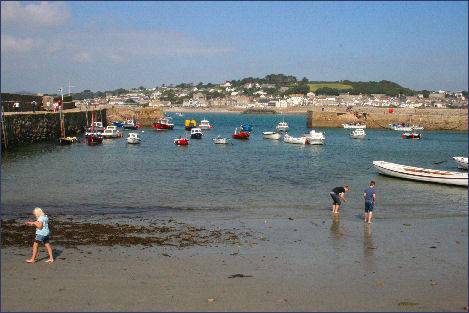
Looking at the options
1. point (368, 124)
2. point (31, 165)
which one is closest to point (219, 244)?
point (31, 165)

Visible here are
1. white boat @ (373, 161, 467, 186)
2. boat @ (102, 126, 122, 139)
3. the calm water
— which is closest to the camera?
the calm water

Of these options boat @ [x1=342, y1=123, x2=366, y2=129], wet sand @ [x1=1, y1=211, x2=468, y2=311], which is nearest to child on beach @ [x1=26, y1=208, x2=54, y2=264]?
wet sand @ [x1=1, y1=211, x2=468, y2=311]

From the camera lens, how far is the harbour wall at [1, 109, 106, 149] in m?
53.2

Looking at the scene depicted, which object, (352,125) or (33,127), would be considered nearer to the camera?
(33,127)

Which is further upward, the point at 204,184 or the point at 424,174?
the point at 424,174

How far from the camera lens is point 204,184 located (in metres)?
32.2

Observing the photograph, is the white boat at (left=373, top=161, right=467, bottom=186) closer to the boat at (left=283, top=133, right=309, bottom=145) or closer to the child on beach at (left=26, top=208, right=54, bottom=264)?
the child on beach at (left=26, top=208, right=54, bottom=264)

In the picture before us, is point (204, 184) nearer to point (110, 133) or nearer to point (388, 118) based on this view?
point (110, 133)

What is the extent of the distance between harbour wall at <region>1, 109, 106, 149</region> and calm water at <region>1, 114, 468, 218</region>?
2126 millimetres

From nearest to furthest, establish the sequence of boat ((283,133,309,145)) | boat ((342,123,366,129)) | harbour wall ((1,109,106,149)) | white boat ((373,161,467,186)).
A: white boat ((373,161,467,186)), harbour wall ((1,109,106,149)), boat ((283,133,309,145)), boat ((342,123,366,129))

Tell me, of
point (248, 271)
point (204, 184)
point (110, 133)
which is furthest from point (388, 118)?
point (248, 271)

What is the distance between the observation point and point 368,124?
12312 centimetres

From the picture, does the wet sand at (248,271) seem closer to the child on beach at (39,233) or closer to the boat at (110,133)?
the child on beach at (39,233)

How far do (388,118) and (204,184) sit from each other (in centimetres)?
9855
